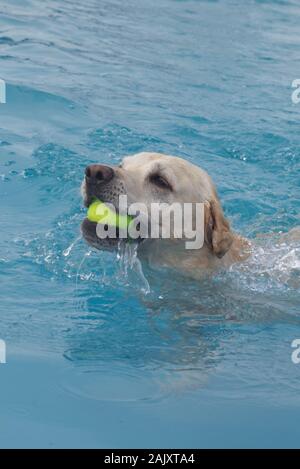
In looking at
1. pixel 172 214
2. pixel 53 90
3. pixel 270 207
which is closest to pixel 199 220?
pixel 172 214

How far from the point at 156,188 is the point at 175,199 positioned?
6.2 inches

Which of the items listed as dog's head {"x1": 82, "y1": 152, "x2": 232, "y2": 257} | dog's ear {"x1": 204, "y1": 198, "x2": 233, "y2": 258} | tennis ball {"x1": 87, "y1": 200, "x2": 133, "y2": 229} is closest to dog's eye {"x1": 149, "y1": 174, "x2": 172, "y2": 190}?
dog's head {"x1": 82, "y1": 152, "x2": 232, "y2": 257}

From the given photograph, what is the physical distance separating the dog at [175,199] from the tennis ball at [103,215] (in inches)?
3.0

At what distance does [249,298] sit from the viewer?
631 centimetres

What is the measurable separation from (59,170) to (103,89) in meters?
2.84

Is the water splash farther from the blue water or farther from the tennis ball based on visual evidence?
the tennis ball

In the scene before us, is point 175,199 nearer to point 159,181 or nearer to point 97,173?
point 159,181

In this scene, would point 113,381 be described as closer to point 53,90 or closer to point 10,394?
point 10,394

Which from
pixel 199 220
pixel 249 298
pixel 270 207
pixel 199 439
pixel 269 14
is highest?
pixel 269 14

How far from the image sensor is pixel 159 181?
19.5ft

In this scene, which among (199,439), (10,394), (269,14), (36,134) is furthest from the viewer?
(269,14)

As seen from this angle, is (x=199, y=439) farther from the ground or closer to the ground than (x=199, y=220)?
closer to the ground

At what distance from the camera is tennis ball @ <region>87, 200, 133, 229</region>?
5.51m

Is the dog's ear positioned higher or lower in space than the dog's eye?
lower
